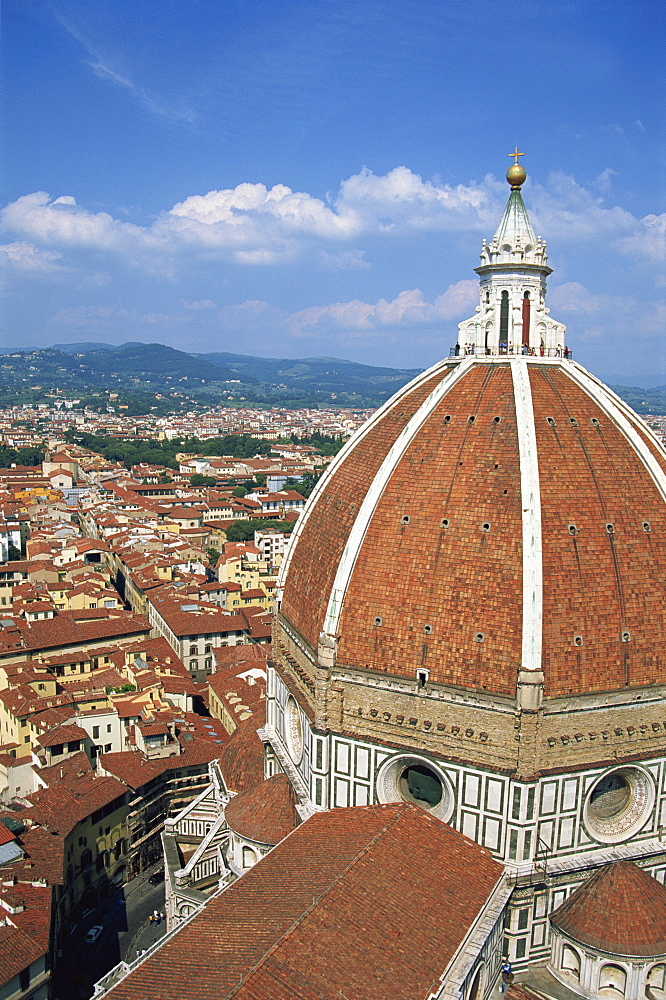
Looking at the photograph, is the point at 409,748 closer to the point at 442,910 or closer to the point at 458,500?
the point at 442,910

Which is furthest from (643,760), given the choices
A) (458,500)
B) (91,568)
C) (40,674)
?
(91,568)

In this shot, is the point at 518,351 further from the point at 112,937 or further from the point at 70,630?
the point at 70,630

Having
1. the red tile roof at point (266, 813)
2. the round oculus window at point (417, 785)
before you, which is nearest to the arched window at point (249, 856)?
the red tile roof at point (266, 813)

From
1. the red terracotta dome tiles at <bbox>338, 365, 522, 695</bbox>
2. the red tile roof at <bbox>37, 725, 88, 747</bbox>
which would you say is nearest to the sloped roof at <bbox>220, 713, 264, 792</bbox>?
the red terracotta dome tiles at <bbox>338, 365, 522, 695</bbox>

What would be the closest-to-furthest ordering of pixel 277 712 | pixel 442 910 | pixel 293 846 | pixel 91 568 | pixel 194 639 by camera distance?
pixel 442 910
pixel 293 846
pixel 277 712
pixel 194 639
pixel 91 568

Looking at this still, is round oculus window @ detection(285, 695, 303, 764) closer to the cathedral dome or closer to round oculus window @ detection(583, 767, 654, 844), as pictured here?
the cathedral dome

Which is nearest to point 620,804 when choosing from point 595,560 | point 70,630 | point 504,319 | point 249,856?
point 595,560

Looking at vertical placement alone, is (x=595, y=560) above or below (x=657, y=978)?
above
